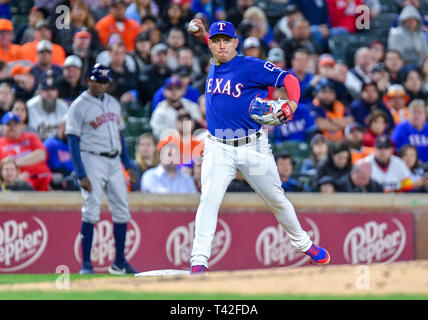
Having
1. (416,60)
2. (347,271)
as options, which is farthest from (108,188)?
(416,60)

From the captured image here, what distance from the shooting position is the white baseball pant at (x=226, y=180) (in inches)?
261

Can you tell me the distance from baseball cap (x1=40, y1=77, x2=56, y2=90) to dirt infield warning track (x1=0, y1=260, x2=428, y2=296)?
473 cm

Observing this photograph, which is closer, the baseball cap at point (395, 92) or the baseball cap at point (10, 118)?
the baseball cap at point (10, 118)

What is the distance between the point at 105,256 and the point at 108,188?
3.73ft

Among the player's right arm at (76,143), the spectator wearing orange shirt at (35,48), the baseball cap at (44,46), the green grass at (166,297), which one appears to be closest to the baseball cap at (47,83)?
the baseball cap at (44,46)

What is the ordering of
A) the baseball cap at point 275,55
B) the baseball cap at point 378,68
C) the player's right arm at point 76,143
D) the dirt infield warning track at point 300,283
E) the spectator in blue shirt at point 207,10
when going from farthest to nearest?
1. the spectator in blue shirt at point 207,10
2. the baseball cap at point 378,68
3. the baseball cap at point 275,55
4. the player's right arm at point 76,143
5. the dirt infield warning track at point 300,283

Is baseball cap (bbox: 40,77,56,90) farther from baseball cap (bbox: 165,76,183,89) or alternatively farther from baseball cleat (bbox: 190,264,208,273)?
baseball cleat (bbox: 190,264,208,273)

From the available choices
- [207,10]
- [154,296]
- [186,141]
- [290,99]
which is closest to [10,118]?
[186,141]

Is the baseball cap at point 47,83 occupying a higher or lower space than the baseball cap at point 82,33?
lower

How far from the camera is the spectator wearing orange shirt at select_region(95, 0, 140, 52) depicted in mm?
12203

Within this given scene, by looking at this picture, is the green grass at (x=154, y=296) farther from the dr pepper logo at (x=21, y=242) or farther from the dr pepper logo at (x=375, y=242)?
the dr pepper logo at (x=375, y=242)

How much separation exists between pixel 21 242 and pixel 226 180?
3197 mm

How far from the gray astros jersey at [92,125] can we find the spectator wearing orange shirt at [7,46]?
354 cm

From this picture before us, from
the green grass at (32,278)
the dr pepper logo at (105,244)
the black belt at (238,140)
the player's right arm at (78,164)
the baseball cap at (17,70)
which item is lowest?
the green grass at (32,278)
